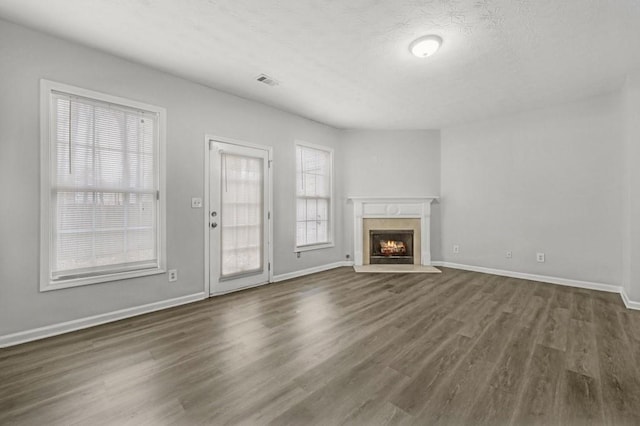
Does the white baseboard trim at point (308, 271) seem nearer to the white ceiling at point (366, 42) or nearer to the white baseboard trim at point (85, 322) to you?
the white baseboard trim at point (85, 322)

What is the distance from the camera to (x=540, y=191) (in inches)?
166

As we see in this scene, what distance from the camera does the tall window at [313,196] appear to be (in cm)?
471

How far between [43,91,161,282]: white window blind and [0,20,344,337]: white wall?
133 millimetres

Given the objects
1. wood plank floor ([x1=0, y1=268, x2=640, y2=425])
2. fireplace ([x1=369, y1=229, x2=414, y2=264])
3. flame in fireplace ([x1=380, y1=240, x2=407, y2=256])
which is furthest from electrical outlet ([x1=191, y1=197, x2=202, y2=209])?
flame in fireplace ([x1=380, y1=240, x2=407, y2=256])

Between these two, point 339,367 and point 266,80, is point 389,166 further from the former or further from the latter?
point 339,367

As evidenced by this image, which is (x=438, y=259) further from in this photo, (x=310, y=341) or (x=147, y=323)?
(x=147, y=323)

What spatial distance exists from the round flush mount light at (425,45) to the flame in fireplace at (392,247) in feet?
11.8

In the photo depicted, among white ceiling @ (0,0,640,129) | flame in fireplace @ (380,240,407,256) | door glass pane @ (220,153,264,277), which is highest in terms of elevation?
white ceiling @ (0,0,640,129)

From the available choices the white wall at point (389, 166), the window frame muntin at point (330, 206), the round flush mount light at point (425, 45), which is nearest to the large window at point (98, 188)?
the window frame muntin at point (330, 206)

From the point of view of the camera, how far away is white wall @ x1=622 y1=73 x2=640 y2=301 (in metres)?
3.05

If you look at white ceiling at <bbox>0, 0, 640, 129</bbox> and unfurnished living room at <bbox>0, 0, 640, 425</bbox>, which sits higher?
white ceiling at <bbox>0, 0, 640, 129</bbox>

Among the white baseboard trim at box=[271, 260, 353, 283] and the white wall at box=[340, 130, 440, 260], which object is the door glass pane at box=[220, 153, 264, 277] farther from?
the white wall at box=[340, 130, 440, 260]

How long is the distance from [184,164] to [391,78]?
270 cm

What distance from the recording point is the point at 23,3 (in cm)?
208
